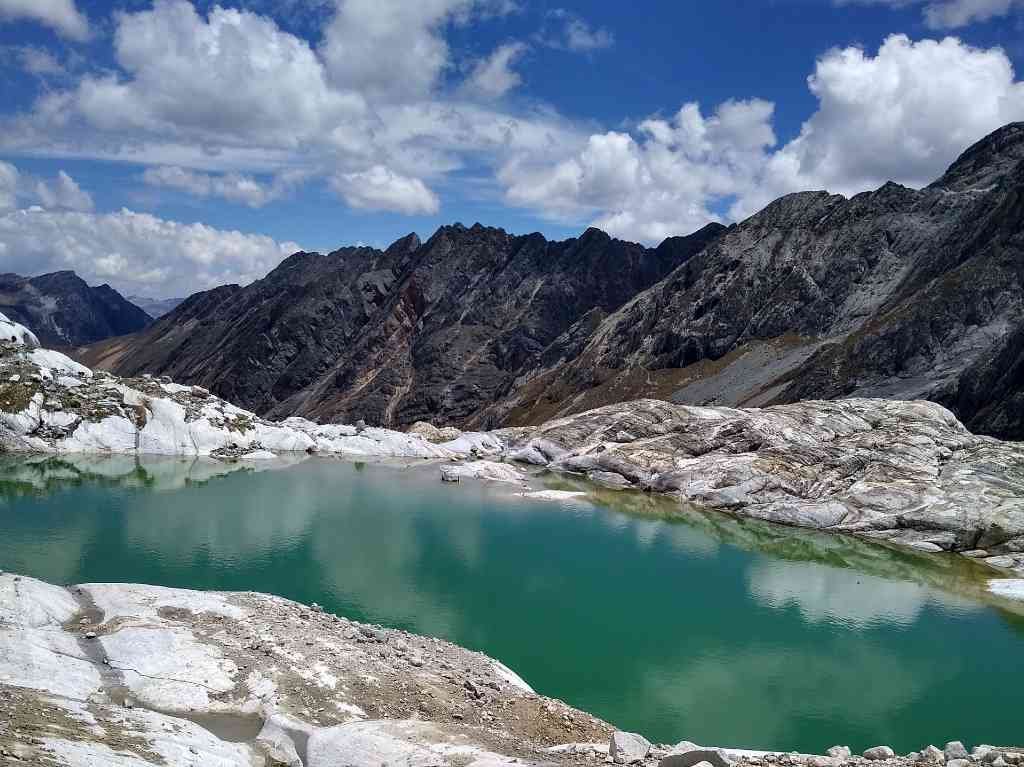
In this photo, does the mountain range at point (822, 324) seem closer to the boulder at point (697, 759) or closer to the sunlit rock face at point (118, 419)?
the sunlit rock face at point (118, 419)

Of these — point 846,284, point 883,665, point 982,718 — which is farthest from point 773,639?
point 846,284

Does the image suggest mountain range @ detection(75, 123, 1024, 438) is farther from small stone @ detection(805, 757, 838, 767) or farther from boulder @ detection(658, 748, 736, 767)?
boulder @ detection(658, 748, 736, 767)

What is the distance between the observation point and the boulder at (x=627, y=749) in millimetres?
20391

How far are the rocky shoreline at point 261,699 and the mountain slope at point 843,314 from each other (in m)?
78.5

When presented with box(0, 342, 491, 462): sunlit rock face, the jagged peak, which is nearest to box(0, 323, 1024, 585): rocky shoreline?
box(0, 342, 491, 462): sunlit rock face

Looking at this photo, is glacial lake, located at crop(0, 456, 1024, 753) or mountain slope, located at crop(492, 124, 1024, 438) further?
mountain slope, located at crop(492, 124, 1024, 438)

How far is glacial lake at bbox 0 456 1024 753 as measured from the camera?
105ft

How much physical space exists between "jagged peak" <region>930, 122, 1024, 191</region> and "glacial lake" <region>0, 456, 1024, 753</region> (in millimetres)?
120053

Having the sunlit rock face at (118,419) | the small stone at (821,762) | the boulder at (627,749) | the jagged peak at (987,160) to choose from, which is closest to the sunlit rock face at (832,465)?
the sunlit rock face at (118,419)

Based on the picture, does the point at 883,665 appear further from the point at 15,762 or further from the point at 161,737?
the point at 15,762

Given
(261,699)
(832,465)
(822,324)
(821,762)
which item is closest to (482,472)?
(832,465)

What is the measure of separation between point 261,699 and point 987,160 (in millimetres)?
176931

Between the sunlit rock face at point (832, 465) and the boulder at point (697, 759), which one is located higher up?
the sunlit rock face at point (832, 465)

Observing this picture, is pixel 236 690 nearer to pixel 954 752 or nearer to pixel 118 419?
pixel 954 752
